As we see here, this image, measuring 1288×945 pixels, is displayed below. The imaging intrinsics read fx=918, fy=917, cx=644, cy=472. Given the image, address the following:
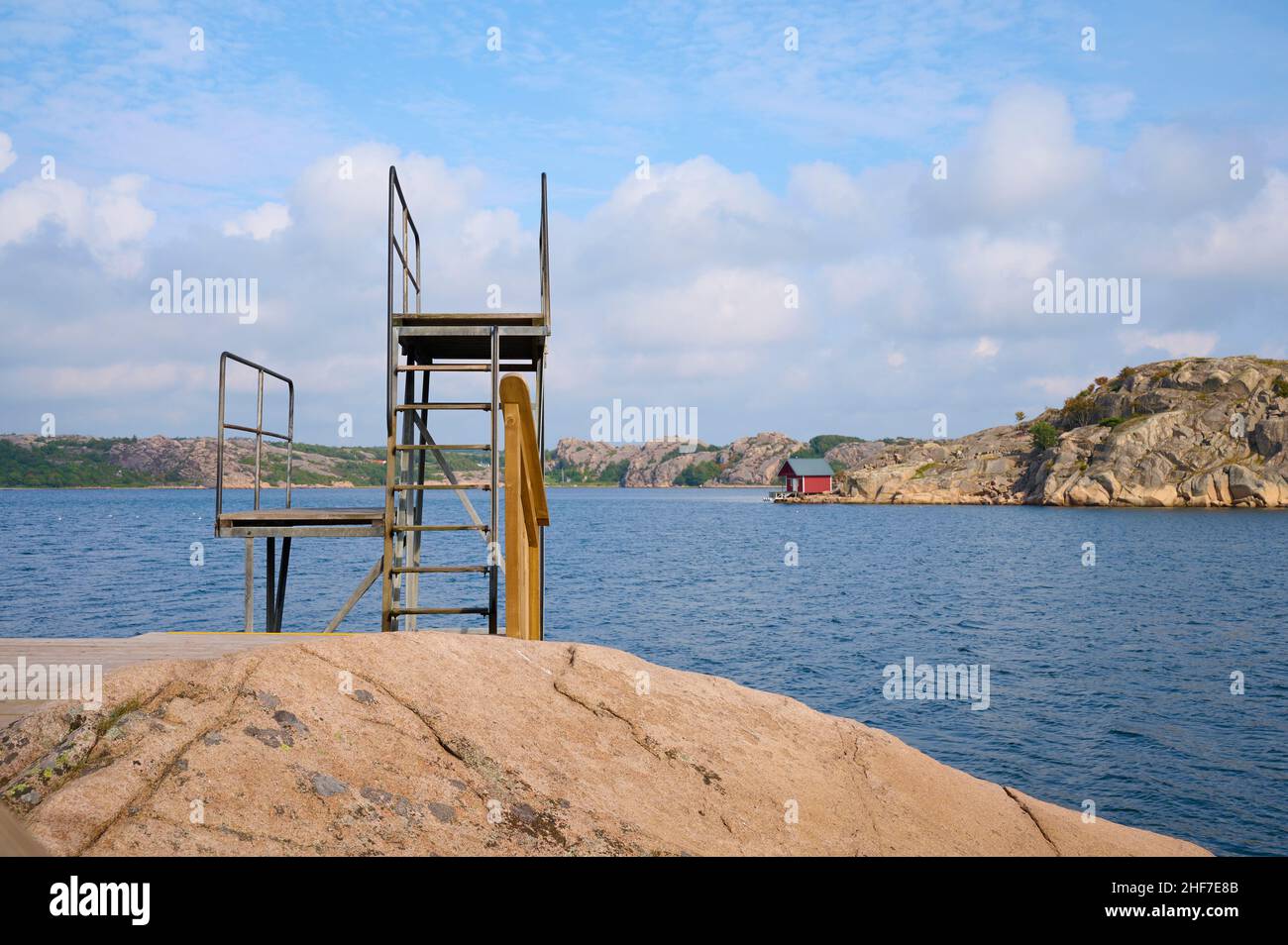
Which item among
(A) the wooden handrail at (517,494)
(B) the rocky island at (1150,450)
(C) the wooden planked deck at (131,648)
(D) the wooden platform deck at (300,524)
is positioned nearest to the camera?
(C) the wooden planked deck at (131,648)

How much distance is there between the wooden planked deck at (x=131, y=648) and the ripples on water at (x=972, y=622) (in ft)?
→ 44.3

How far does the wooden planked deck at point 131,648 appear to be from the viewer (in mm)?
9141

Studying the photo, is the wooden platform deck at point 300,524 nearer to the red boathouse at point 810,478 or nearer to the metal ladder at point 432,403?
the metal ladder at point 432,403

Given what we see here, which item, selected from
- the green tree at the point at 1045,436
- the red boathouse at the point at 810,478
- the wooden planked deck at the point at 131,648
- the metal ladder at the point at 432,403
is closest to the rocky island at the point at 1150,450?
the green tree at the point at 1045,436

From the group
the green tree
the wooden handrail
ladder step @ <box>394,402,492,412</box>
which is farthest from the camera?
the green tree

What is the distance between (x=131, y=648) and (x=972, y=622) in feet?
111

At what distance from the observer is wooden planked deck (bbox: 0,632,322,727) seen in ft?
30.0

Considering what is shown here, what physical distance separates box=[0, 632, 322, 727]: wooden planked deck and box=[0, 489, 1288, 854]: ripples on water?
13.5 metres

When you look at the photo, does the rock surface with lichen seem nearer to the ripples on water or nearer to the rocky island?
the ripples on water

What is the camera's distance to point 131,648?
389 inches

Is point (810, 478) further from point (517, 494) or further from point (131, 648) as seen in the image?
point (131, 648)

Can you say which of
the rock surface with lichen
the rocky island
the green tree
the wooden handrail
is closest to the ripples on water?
the rock surface with lichen

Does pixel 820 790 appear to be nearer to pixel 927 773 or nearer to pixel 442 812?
pixel 927 773

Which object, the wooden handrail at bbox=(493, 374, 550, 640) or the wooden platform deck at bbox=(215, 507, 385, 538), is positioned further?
the wooden platform deck at bbox=(215, 507, 385, 538)
